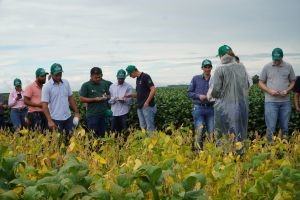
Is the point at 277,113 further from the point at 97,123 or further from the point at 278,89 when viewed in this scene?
the point at 97,123

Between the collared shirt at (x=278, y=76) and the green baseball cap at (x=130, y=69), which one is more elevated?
the green baseball cap at (x=130, y=69)

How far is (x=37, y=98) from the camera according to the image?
812cm

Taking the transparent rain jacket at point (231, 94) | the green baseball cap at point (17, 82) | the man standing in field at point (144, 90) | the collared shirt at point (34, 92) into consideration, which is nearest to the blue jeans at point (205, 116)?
the man standing in field at point (144, 90)

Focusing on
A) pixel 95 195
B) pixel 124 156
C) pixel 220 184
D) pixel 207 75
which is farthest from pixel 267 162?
pixel 207 75

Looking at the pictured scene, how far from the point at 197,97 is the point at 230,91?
1898 millimetres

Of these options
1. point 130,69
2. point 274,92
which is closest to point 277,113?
point 274,92

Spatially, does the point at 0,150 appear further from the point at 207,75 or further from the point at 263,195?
the point at 207,75

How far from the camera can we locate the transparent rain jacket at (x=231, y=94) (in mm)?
6418

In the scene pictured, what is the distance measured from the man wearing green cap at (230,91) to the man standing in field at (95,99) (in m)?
2.58

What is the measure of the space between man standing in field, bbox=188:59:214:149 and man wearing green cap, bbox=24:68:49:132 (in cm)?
235

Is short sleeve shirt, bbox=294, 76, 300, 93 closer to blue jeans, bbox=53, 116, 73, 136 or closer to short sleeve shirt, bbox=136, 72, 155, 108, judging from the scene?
short sleeve shirt, bbox=136, 72, 155, 108

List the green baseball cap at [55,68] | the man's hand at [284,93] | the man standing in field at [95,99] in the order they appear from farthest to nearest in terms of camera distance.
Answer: the man standing in field at [95,99], the man's hand at [284,93], the green baseball cap at [55,68]

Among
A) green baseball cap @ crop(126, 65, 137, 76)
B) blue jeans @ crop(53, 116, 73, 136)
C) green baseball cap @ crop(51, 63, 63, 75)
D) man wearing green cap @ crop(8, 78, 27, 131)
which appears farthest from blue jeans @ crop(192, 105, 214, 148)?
man wearing green cap @ crop(8, 78, 27, 131)

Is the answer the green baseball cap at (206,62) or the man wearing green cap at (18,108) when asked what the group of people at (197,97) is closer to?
→ the green baseball cap at (206,62)
